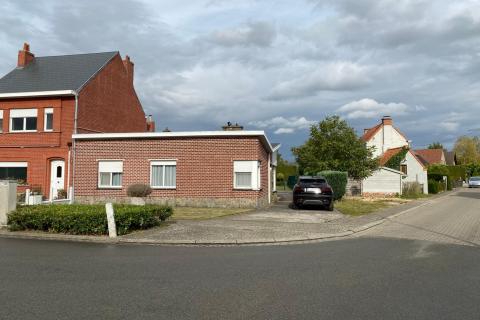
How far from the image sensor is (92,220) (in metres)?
11.4

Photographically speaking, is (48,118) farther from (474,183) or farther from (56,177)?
(474,183)

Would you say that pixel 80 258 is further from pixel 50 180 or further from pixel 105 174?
pixel 50 180

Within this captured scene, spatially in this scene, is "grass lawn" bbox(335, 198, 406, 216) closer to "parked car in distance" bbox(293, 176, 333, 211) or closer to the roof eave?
"parked car in distance" bbox(293, 176, 333, 211)

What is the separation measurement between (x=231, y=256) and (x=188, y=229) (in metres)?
3.83

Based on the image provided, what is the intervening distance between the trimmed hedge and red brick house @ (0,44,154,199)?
1080cm

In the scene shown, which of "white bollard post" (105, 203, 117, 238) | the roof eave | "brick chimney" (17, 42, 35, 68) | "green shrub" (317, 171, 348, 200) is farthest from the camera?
"brick chimney" (17, 42, 35, 68)

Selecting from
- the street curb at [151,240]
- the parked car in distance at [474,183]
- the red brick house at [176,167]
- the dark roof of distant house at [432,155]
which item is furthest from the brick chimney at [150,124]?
the dark roof of distant house at [432,155]

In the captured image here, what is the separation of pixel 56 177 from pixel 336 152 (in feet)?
70.2

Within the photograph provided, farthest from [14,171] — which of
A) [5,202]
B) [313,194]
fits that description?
[313,194]

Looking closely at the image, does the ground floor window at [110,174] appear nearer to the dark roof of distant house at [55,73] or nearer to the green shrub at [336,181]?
the dark roof of distant house at [55,73]

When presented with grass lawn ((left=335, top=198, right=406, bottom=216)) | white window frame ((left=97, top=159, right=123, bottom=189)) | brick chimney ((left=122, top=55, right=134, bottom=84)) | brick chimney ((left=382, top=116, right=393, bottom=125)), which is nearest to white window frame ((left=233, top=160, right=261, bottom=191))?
grass lawn ((left=335, top=198, right=406, bottom=216))

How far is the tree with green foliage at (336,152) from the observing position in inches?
1364

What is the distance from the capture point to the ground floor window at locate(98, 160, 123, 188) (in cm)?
2186

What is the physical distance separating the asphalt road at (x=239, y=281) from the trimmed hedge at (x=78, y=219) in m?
1.15
